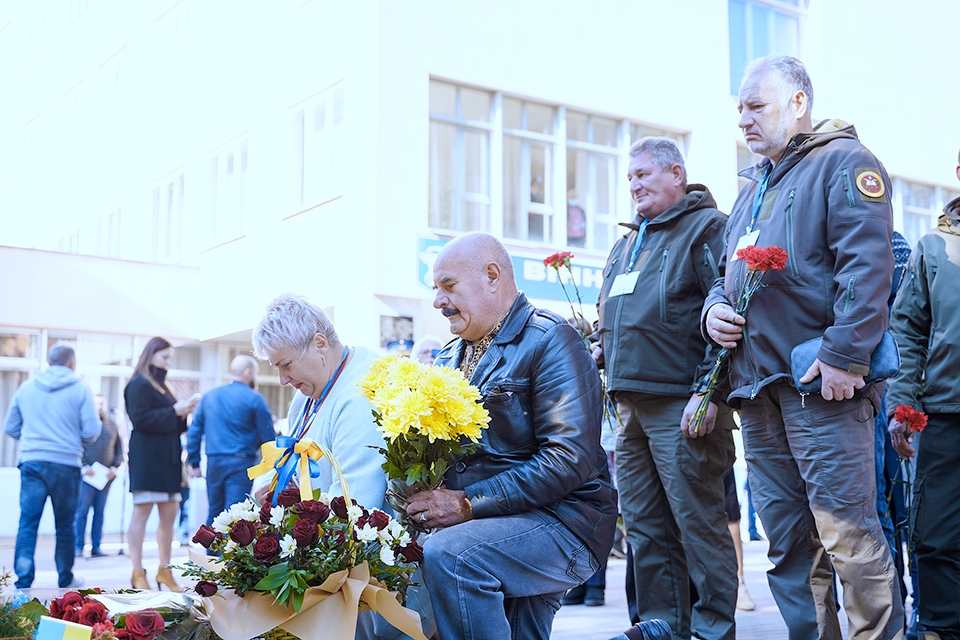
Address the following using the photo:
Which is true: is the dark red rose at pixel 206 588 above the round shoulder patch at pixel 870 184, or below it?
below

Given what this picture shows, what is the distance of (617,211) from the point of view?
50.9 feet

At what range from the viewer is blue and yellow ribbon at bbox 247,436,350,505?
306cm

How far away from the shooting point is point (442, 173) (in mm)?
13812

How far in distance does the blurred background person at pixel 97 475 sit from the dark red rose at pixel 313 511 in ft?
29.5

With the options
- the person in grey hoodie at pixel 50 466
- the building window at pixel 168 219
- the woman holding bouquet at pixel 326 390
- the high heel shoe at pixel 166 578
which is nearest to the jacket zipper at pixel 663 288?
the woman holding bouquet at pixel 326 390

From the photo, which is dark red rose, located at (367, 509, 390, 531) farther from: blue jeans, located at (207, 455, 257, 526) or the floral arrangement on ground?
blue jeans, located at (207, 455, 257, 526)

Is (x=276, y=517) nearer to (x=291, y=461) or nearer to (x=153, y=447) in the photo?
(x=291, y=461)

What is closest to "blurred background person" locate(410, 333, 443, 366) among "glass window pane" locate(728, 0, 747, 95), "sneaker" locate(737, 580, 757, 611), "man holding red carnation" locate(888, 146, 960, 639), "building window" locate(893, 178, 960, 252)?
"sneaker" locate(737, 580, 757, 611)

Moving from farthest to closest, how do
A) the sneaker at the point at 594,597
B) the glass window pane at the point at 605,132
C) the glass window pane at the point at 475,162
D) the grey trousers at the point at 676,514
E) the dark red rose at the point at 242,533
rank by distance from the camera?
1. the glass window pane at the point at 605,132
2. the glass window pane at the point at 475,162
3. the sneaker at the point at 594,597
4. the grey trousers at the point at 676,514
5. the dark red rose at the point at 242,533

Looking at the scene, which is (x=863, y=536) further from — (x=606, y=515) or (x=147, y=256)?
(x=147, y=256)

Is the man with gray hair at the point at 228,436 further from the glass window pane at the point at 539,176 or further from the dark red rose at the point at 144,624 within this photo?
the glass window pane at the point at 539,176

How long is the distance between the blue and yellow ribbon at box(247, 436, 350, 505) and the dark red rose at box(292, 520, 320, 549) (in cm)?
29

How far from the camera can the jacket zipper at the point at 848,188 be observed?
3389 millimetres

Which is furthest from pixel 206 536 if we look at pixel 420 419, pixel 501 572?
pixel 501 572
